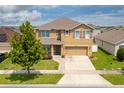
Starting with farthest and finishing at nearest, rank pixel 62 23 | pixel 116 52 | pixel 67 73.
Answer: pixel 62 23
pixel 116 52
pixel 67 73

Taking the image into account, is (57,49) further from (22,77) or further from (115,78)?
(115,78)

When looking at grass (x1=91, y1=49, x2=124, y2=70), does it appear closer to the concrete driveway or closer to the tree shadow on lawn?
the concrete driveway

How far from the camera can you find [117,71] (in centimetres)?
2209

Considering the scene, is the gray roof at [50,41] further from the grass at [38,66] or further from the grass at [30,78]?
the grass at [30,78]

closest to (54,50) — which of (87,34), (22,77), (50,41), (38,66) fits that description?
(50,41)

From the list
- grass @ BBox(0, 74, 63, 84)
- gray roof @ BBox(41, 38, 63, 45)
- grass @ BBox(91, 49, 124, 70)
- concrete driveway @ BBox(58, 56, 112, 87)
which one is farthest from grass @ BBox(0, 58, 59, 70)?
grass @ BBox(91, 49, 124, 70)

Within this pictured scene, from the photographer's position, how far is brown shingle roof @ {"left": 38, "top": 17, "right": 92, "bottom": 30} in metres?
30.4

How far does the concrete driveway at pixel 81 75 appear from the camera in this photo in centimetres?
1839

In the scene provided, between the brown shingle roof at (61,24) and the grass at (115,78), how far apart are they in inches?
432

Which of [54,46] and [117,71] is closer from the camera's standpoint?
[117,71]

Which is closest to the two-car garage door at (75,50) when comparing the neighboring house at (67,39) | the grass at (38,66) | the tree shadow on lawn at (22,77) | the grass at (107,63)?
the neighboring house at (67,39)
